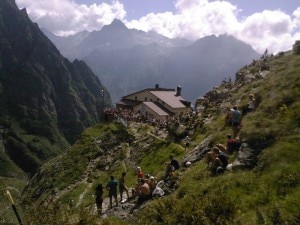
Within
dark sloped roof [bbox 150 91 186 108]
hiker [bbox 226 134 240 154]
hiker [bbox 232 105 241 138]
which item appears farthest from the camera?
dark sloped roof [bbox 150 91 186 108]

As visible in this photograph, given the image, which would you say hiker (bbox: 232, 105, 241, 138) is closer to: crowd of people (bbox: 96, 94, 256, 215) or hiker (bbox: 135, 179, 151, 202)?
crowd of people (bbox: 96, 94, 256, 215)

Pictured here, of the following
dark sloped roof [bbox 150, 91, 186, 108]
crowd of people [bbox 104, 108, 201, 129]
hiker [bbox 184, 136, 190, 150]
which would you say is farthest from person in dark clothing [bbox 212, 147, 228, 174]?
dark sloped roof [bbox 150, 91, 186, 108]

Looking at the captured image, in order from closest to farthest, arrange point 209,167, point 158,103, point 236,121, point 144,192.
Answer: point 209,167, point 144,192, point 236,121, point 158,103

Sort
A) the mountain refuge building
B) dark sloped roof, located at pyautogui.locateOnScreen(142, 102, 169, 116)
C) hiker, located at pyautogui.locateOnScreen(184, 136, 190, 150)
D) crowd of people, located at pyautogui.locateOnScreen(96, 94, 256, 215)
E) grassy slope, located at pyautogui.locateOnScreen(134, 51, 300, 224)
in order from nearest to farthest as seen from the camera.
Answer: grassy slope, located at pyautogui.locateOnScreen(134, 51, 300, 224) < crowd of people, located at pyautogui.locateOnScreen(96, 94, 256, 215) < hiker, located at pyautogui.locateOnScreen(184, 136, 190, 150) < dark sloped roof, located at pyautogui.locateOnScreen(142, 102, 169, 116) < the mountain refuge building

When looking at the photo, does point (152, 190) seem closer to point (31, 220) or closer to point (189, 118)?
point (31, 220)

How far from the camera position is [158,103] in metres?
73.6

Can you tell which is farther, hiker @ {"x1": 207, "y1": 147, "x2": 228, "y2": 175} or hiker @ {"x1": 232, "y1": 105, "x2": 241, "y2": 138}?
hiker @ {"x1": 232, "y1": 105, "x2": 241, "y2": 138}

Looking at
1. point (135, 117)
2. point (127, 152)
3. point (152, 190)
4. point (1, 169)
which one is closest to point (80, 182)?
point (127, 152)

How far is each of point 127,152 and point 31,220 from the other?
101ft

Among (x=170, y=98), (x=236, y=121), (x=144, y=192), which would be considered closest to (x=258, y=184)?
(x=144, y=192)

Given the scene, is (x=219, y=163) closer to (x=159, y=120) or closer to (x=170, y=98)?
(x=159, y=120)

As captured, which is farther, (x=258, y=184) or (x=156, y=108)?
(x=156, y=108)

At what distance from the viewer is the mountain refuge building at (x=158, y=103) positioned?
67625 mm

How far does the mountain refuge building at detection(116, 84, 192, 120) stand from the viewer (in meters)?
67.6
